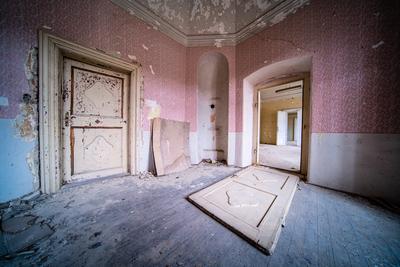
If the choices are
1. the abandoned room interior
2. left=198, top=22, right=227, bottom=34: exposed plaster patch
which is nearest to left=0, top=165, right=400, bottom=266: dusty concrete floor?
the abandoned room interior

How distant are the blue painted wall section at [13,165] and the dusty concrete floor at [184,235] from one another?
0.31 meters

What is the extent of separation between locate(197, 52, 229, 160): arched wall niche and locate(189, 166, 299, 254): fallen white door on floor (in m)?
1.48

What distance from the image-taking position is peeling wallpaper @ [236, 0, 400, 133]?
1702 mm

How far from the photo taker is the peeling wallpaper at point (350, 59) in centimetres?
170

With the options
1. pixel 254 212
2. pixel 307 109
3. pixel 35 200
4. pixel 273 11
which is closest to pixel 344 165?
pixel 307 109

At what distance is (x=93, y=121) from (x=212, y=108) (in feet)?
8.97

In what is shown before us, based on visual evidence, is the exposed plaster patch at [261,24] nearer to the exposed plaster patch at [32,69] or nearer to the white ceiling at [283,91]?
the white ceiling at [283,91]

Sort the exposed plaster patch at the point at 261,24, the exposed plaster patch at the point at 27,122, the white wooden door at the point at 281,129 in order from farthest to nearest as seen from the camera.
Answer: the white wooden door at the point at 281,129 → the exposed plaster patch at the point at 261,24 → the exposed plaster patch at the point at 27,122

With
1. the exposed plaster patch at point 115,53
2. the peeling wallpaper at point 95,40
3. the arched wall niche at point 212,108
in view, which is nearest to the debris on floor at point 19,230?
the peeling wallpaper at point 95,40

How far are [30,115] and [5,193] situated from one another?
0.94m

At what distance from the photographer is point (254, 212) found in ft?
4.59

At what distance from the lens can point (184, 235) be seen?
3.73 ft

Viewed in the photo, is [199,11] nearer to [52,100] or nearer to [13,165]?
[52,100]

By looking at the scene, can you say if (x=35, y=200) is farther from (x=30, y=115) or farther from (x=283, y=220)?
(x=283, y=220)
